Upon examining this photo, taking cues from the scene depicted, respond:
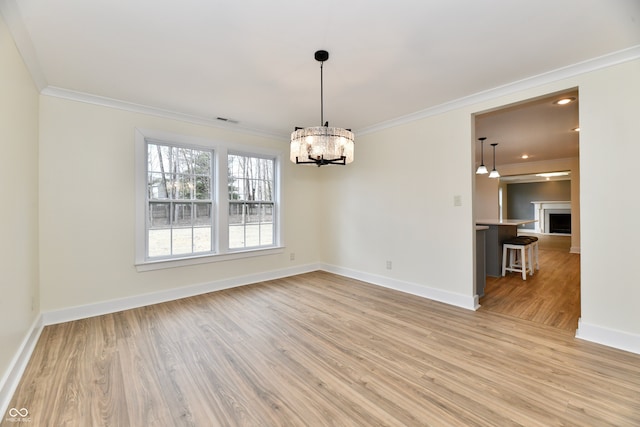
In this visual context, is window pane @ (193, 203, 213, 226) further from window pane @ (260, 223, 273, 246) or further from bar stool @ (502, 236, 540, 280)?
bar stool @ (502, 236, 540, 280)

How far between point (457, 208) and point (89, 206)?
14.6 feet

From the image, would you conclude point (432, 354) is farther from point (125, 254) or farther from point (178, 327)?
point (125, 254)

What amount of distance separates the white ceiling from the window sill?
2.05m

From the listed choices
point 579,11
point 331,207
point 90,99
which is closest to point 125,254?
point 90,99

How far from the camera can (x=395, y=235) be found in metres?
4.09

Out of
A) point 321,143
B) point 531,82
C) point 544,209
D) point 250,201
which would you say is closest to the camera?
point 321,143

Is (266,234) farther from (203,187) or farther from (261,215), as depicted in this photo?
(203,187)

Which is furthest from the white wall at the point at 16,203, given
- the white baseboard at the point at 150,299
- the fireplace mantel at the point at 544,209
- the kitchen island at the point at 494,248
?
the fireplace mantel at the point at 544,209

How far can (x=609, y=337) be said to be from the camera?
237cm

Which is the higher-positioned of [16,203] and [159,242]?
[16,203]

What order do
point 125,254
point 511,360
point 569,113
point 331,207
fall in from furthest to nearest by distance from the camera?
point 331,207, point 569,113, point 125,254, point 511,360

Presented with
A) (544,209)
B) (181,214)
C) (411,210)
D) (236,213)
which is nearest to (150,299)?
(181,214)

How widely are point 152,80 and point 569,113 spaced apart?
5.31 meters

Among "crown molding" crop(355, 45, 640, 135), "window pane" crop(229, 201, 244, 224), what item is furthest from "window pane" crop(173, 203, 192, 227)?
"crown molding" crop(355, 45, 640, 135)
